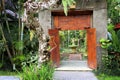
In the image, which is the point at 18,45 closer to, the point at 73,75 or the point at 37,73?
the point at 73,75

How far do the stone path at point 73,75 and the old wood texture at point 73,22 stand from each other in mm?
1960

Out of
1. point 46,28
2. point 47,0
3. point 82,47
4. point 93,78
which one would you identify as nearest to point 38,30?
point 47,0

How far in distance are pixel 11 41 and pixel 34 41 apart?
98cm

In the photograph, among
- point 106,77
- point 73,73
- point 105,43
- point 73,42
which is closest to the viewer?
point 106,77

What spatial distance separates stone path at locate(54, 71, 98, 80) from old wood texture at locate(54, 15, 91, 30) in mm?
1960

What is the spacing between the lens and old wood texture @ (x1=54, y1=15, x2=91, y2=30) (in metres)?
11.7

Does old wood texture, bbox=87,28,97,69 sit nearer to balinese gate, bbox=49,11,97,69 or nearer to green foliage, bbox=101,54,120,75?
balinese gate, bbox=49,11,97,69

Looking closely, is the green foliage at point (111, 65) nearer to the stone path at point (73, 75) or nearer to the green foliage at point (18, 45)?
the stone path at point (73, 75)

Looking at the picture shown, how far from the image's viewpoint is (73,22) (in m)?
11.7

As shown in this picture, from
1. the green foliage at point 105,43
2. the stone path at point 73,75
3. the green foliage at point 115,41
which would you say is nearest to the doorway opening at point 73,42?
the green foliage at point 105,43

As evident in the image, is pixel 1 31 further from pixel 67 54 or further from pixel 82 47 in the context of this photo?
pixel 82 47

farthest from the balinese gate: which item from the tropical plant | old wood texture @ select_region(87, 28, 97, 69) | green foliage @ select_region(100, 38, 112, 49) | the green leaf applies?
the tropical plant

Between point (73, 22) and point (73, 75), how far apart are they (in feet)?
8.21

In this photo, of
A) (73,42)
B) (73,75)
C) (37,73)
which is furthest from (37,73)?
(73,42)
